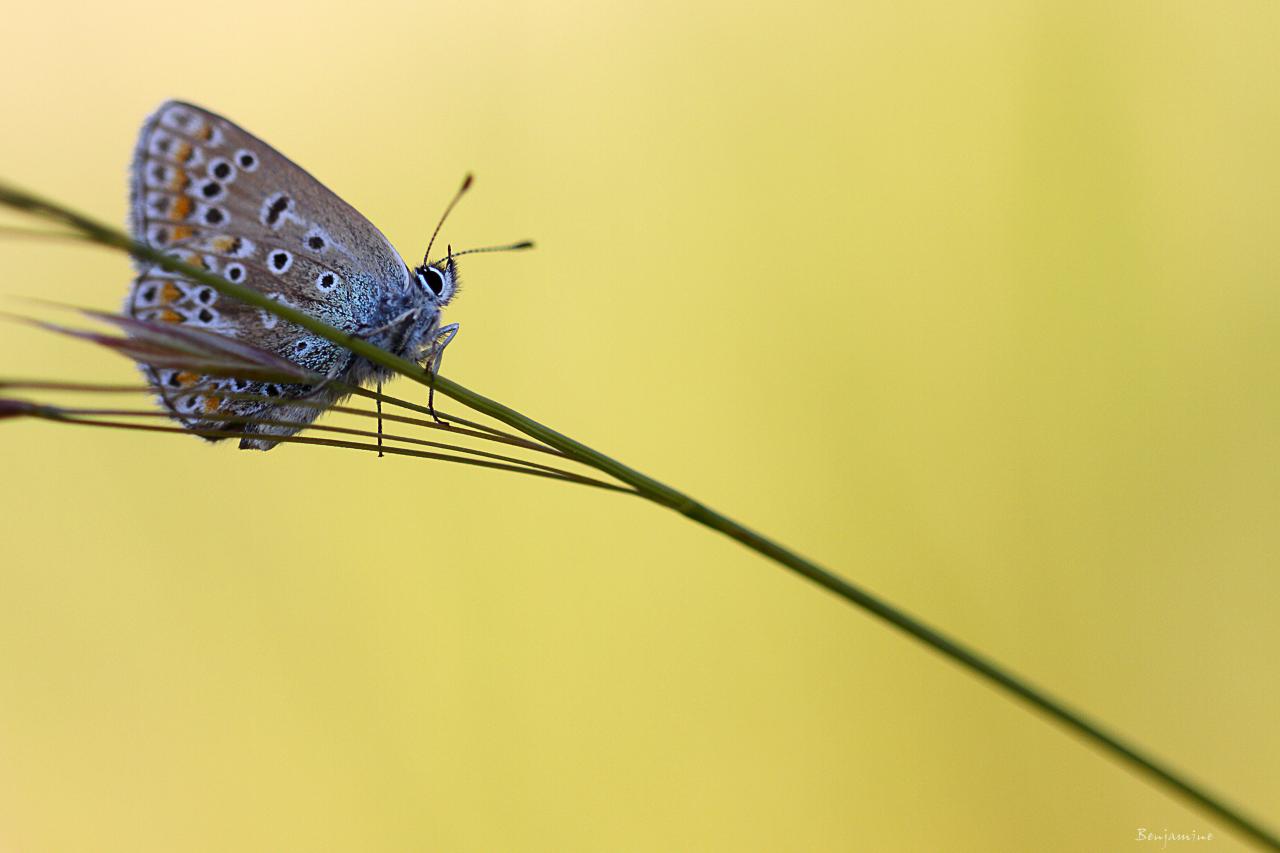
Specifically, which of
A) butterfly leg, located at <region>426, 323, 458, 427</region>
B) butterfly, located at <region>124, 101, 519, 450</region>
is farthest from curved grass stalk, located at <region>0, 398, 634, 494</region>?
butterfly leg, located at <region>426, 323, 458, 427</region>

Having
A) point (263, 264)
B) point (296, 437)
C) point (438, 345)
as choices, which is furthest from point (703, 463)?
point (296, 437)

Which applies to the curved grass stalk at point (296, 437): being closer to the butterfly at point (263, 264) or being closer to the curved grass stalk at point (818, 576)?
the curved grass stalk at point (818, 576)

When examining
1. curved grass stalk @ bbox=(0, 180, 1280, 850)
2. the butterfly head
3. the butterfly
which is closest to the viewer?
curved grass stalk @ bbox=(0, 180, 1280, 850)

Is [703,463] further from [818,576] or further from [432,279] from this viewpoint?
[818,576]

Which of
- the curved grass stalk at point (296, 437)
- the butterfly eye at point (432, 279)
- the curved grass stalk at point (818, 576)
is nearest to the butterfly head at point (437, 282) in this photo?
the butterfly eye at point (432, 279)

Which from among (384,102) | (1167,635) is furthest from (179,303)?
(1167,635)

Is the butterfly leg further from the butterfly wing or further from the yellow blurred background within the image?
the yellow blurred background

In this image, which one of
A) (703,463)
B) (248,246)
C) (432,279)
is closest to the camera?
(248,246)
